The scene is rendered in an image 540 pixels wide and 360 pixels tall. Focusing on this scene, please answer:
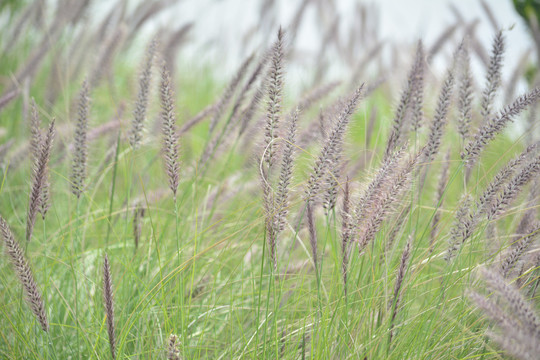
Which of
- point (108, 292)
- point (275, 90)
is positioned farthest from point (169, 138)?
point (108, 292)

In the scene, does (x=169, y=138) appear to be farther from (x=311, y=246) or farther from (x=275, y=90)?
(x=311, y=246)

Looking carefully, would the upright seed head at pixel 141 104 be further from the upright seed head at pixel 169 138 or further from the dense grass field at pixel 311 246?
the upright seed head at pixel 169 138

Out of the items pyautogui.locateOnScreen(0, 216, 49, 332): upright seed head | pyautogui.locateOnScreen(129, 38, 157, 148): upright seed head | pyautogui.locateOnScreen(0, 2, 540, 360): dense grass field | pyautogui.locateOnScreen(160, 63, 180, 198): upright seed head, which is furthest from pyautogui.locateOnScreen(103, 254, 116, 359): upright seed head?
pyautogui.locateOnScreen(129, 38, 157, 148): upright seed head

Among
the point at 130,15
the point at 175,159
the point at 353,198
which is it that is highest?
the point at 130,15

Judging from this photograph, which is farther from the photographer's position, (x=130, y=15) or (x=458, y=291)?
(x=130, y=15)

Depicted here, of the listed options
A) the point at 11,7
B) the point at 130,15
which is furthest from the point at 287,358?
the point at 11,7

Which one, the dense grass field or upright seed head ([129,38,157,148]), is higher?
upright seed head ([129,38,157,148])

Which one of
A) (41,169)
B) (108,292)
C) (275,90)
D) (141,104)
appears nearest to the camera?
(108,292)

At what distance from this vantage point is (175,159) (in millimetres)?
1552

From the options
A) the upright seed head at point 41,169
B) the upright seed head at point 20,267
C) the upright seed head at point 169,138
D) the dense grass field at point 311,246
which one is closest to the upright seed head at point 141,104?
the dense grass field at point 311,246

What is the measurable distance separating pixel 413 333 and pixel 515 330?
603 millimetres

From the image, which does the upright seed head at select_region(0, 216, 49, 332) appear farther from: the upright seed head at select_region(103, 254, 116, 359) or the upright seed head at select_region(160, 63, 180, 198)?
the upright seed head at select_region(160, 63, 180, 198)

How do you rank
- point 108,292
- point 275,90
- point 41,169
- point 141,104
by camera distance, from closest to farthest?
1. point 108,292
2. point 41,169
3. point 275,90
4. point 141,104

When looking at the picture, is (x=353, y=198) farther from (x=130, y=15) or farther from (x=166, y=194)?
(x=130, y=15)
